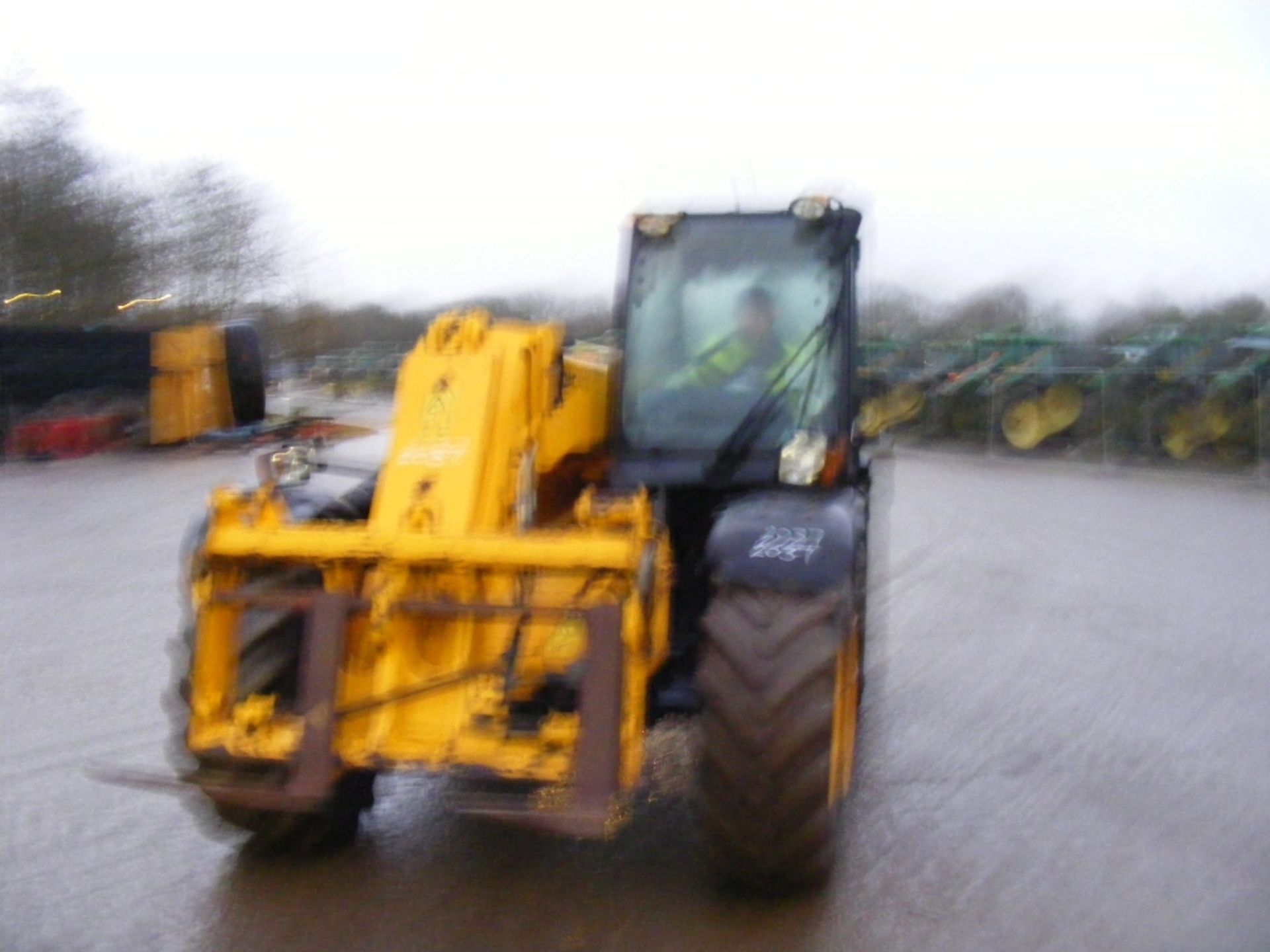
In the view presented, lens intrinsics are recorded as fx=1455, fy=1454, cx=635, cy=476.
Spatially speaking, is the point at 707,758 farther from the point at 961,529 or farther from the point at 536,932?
the point at 961,529

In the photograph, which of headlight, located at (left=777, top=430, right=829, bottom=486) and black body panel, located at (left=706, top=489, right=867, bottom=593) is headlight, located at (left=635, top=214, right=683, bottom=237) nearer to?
headlight, located at (left=777, top=430, right=829, bottom=486)

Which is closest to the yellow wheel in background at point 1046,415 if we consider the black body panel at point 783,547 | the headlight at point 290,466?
the black body panel at point 783,547

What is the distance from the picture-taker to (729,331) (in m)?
6.34

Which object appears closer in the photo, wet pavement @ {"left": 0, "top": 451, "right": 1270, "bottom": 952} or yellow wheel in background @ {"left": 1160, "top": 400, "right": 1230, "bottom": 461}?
wet pavement @ {"left": 0, "top": 451, "right": 1270, "bottom": 952}

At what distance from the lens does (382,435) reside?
20.4 ft

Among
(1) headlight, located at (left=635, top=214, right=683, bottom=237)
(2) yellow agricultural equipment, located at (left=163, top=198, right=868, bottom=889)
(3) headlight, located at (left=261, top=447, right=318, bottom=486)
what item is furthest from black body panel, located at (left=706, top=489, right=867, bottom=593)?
(3) headlight, located at (left=261, top=447, right=318, bottom=486)

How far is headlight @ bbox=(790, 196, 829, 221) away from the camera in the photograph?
6.17 meters

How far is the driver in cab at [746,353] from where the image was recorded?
6.28 metres

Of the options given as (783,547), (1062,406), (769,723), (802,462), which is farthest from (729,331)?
(1062,406)

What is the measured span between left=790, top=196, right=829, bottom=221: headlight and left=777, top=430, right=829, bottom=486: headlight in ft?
3.16

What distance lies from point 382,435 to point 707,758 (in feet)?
7.35

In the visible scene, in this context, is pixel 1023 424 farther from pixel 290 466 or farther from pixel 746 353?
pixel 290 466

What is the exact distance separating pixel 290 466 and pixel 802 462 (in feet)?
6.84

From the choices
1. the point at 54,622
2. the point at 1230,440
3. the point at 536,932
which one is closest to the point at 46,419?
the point at 54,622
